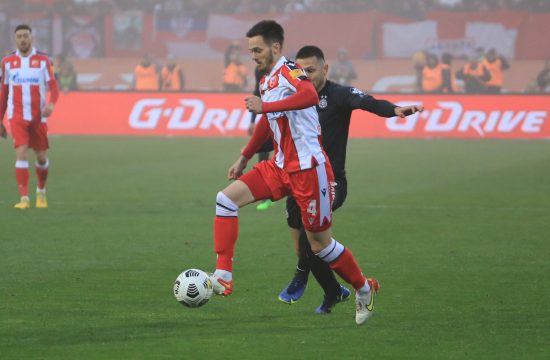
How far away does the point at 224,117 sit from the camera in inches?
1129

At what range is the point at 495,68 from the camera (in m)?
31.0

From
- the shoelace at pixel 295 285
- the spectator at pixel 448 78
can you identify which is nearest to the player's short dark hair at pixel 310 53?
the shoelace at pixel 295 285

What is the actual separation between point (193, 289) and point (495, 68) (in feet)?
80.3

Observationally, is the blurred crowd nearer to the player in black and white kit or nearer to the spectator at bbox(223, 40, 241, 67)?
the spectator at bbox(223, 40, 241, 67)

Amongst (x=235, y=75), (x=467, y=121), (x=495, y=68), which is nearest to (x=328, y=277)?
(x=467, y=121)

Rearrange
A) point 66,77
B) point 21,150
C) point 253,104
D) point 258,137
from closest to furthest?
1. point 253,104
2. point 258,137
3. point 21,150
4. point 66,77

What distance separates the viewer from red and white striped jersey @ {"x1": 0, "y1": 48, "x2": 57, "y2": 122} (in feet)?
48.9

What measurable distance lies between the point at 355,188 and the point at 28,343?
1086cm

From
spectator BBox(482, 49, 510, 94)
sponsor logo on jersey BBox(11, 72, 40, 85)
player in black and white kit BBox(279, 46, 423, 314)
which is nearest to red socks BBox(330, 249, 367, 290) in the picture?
player in black and white kit BBox(279, 46, 423, 314)

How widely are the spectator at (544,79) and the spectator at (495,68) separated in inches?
36.7

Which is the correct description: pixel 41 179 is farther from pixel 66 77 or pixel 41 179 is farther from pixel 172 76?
pixel 172 76

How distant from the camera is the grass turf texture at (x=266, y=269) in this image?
7051mm

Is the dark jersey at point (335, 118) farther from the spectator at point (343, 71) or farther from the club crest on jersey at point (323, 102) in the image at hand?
the spectator at point (343, 71)

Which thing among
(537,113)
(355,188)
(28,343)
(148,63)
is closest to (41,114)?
(355,188)
